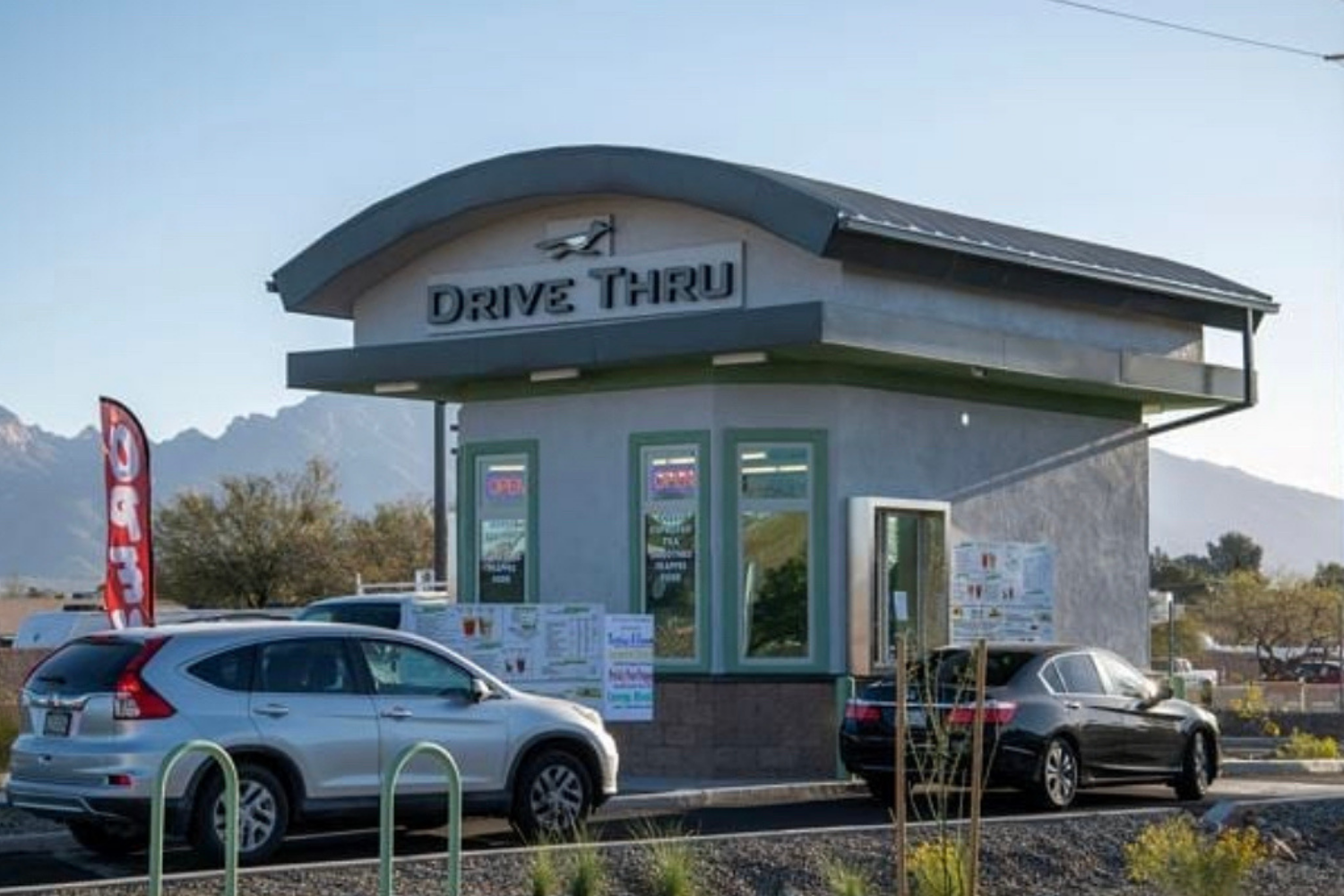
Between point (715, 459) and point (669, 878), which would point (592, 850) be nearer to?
point (669, 878)

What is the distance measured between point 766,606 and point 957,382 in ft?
11.5

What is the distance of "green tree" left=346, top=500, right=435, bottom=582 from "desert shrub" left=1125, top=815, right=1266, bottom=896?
43.2 meters

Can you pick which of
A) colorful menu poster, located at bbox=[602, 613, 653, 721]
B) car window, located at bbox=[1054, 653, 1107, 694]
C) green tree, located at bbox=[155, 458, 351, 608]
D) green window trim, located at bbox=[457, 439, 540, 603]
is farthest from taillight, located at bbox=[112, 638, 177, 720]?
green tree, located at bbox=[155, 458, 351, 608]

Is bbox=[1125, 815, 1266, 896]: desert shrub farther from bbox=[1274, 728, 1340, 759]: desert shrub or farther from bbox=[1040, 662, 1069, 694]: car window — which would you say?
bbox=[1274, 728, 1340, 759]: desert shrub

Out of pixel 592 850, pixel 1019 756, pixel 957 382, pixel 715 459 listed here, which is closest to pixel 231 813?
pixel 592 850

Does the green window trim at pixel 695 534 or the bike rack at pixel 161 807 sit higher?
the green window trim at pixel 695 534

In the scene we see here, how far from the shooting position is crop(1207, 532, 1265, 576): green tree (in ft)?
338

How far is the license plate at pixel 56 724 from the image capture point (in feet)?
51.4

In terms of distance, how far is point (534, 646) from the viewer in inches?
904

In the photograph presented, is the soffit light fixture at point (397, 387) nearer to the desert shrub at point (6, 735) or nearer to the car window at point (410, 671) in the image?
the desert shrub at point (6, 735)

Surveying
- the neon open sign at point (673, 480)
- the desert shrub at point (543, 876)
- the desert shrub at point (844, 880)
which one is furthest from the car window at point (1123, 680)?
the desert shrub at point (543, 876)

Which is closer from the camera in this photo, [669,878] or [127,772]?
[669,878]

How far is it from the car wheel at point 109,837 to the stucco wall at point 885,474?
8.33 m

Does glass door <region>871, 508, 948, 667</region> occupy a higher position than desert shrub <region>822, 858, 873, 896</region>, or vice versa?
glass door <region>871, 508, 948, 667</region>
